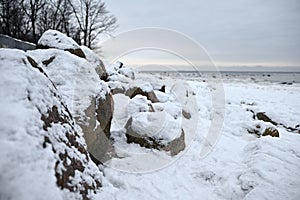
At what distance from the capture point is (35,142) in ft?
4.76

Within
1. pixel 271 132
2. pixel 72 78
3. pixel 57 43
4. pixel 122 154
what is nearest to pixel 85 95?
pixel 72 78

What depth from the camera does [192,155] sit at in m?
4.81

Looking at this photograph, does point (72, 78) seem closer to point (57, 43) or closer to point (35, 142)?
point (57, 43)

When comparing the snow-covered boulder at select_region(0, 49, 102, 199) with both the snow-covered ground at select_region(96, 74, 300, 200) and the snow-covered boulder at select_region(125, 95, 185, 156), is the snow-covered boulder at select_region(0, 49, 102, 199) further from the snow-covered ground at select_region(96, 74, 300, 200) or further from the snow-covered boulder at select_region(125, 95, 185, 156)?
the snow-covered boulder at select_region(125, 95, 185, 156)

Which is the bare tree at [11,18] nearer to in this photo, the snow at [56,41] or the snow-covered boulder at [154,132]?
the snow at [56,41]

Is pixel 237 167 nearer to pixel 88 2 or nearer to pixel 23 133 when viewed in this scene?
pixel 23 133

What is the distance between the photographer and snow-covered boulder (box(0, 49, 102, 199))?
1.26 m

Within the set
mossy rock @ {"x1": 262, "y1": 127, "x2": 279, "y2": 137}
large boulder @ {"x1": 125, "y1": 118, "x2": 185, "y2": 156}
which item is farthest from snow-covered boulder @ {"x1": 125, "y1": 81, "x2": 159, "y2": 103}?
mossy rock @ {"x1": 262, "y1": 127, "x2": 279, "y2": 137}

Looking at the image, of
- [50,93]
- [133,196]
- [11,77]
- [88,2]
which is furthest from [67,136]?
[88,2]

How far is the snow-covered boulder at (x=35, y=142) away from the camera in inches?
49.4

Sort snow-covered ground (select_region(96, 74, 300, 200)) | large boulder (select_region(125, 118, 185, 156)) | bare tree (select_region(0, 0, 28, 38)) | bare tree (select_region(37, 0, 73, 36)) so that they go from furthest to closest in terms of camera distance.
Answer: bare tree (select_region(37, 0, 73, 36)), bare tree (select_region(0, 0, 28, 38)), large boulder (select_region(125, 118, 185, 156)), snow-covered ground (select_region(96, 74, 300, 200))

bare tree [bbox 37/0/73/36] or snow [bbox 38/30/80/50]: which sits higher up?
bare tree [bbox 37/0/73/36]

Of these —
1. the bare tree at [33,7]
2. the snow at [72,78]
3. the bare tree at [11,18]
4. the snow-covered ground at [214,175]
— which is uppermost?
the bare tree at [33,7]

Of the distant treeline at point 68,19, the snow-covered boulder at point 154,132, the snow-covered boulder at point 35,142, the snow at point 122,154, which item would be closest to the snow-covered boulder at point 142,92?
the snow at point 122,154
